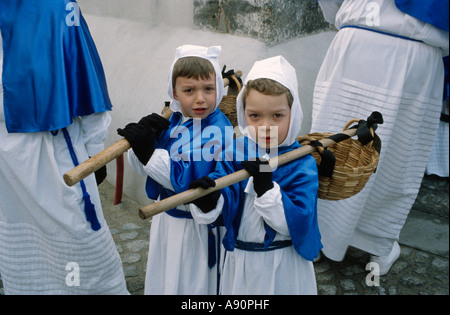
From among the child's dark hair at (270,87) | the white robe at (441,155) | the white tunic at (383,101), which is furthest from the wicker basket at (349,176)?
the white robe at (441,155)

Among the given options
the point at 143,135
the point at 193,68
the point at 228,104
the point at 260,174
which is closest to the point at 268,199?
the point at 260,174


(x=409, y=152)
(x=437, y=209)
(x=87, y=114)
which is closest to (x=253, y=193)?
(x=87, y=114)

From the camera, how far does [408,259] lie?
3.71 m

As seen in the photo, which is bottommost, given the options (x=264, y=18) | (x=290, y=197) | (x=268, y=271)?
(x=268, y=271)

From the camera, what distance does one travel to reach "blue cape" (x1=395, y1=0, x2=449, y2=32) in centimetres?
276

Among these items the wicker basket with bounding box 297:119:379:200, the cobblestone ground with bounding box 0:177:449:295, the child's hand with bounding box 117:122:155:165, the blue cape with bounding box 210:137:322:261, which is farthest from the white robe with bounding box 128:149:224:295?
the cobblestone ground with bounding box 0:177:449:295

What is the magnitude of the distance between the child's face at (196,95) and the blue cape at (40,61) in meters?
0.60

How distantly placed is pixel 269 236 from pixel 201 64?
2.93 feet

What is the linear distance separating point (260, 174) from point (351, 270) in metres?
2.12

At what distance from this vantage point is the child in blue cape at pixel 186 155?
2.05m

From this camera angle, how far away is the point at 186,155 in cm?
208

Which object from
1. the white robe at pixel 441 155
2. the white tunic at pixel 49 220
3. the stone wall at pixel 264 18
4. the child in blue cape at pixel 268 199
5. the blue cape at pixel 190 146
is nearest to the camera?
the child in blue cape at pixel 268 199

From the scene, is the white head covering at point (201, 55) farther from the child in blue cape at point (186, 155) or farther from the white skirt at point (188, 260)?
the white skirt at point (188, 260)

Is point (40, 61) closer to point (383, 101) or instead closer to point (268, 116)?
point (268, 116)
